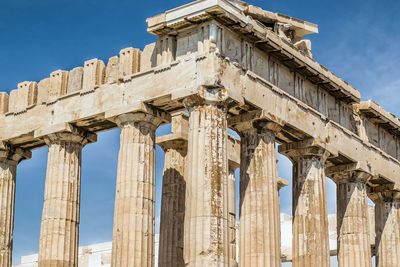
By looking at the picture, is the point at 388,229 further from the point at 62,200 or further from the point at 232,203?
the point at 62,200

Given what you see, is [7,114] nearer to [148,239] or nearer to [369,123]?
[148,239]

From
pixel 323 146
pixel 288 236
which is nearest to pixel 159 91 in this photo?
pixel 323 146

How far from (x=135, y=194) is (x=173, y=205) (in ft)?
18.8

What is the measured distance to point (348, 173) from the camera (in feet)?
134

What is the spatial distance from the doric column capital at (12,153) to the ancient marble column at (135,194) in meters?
6.87

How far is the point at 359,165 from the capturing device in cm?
4038

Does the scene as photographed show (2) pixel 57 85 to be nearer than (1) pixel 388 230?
Yes

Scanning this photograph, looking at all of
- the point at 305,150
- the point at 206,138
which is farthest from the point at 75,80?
the point at 305,150

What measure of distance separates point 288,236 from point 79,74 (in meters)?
22.2

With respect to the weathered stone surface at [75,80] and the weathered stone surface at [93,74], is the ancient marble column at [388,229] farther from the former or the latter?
the weathered stone surface at [75,80]

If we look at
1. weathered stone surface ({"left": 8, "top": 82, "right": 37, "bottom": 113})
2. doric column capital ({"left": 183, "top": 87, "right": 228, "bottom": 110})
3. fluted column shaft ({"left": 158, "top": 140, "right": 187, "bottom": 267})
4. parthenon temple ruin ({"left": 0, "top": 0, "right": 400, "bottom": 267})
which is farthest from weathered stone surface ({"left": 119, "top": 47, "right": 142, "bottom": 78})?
fluted column shaft ({"left": 158, "top": 140, "right": 187, "bottom": 267})

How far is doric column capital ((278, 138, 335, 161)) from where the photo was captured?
37.6 m

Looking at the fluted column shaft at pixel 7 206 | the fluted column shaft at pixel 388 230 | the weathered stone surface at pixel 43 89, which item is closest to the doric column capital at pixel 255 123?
the weathered stone surface at pixel 43 89

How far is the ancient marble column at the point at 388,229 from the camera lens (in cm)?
4356
